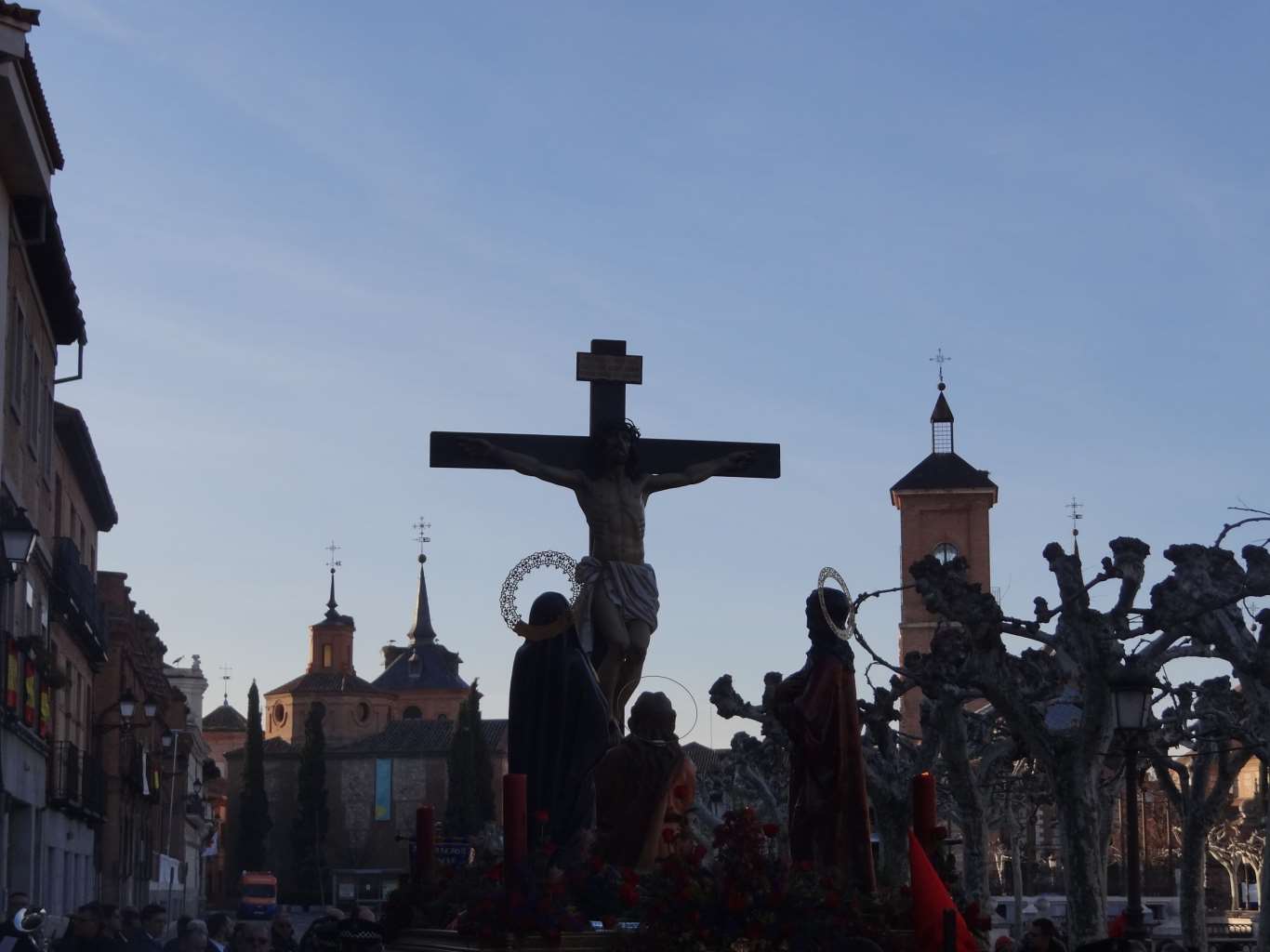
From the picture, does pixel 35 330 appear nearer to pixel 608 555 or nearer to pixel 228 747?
pixel 608 555

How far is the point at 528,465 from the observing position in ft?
43.9

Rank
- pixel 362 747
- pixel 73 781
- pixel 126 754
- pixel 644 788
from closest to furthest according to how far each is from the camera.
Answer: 1. pixel 644 788
2. pixel 73 781
3. pixel 126 754
4. pixel 362 747

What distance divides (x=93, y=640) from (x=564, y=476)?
28.7 meters

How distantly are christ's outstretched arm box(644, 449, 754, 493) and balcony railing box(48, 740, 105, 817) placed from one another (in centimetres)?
2177

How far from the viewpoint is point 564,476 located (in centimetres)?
1334

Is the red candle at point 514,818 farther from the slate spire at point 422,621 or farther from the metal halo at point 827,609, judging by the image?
the slate spire at point 422,621

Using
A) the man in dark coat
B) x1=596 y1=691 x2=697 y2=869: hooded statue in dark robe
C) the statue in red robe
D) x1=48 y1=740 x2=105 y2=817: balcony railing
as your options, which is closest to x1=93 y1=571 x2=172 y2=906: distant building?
x1=48 y1=740 x2=105 y2=817: balcony railing

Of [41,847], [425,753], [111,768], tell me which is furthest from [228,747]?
[41,847]

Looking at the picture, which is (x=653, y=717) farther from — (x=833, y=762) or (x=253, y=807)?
(x=253, y=807)

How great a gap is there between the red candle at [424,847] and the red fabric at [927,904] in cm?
354

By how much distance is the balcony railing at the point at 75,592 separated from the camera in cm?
3469

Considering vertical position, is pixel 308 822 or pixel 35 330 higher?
pixel 35 330

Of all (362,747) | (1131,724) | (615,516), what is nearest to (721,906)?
(615,516)

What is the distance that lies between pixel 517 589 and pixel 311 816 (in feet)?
417
